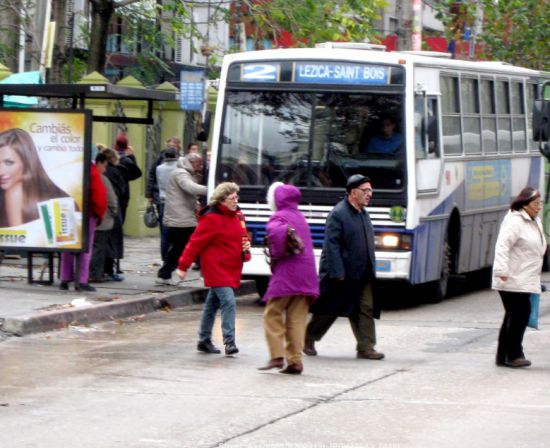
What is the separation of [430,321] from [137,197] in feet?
36.5

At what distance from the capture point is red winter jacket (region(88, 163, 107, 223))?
661 inches

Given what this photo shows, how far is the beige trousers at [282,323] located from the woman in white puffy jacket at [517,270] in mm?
1714

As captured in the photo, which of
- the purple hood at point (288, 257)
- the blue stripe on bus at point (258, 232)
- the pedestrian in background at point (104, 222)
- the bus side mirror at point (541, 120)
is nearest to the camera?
the purple hood at point (288, 257)

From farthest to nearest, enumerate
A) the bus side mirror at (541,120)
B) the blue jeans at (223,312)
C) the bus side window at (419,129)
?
the bus side window at (419,129) → the bus side mirror at (541,120) → the blue jeans at (223,312)

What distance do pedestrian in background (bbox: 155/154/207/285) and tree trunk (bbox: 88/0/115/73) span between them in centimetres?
524

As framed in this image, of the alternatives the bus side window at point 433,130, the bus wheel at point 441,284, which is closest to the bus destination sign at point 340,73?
the bus side window at point 433,130

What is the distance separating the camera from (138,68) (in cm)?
3819

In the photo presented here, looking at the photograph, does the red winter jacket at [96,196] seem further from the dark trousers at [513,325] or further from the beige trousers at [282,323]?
the dark trousers at [513,325]

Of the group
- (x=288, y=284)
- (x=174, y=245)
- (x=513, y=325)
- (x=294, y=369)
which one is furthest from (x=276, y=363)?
(x=174, y=245)

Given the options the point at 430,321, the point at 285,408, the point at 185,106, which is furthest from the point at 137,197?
the point at 285,408

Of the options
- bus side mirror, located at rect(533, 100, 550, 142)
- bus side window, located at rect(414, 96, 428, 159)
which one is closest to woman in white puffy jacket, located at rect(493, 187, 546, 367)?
bus side mirror, located at rect(533, 100, 550, 142)

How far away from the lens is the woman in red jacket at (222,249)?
12367mm

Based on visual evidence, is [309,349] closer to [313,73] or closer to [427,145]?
[427,145]

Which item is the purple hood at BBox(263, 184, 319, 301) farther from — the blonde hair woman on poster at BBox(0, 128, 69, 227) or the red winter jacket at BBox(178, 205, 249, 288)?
the blonde hair woman on poster at BBox(0, 128, 69, 227)
